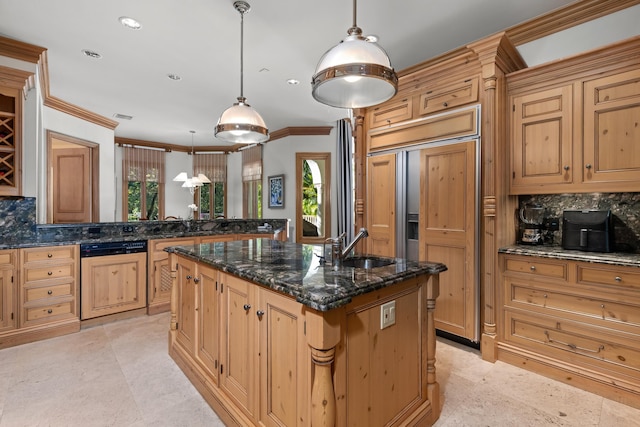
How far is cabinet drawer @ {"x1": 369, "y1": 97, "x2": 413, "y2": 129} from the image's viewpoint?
325 cm

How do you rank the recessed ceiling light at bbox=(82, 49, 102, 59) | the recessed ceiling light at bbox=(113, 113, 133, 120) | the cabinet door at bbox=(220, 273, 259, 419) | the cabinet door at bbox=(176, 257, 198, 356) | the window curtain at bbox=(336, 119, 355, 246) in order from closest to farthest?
the cabinet door at bbox=(220, 273, 259, 419)
the cabinet door at bbox=(176, 257, 198, 356)
the recessed ceiling light at bbox=(82, 49, 102, 59)
the recessed ceiling light at bbox=(113, 113, 133, 120)
the window curtain at bbox=(336, 119, 355, 246)

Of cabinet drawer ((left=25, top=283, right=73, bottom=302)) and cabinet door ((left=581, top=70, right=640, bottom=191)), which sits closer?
cabinet door ((left=581, top=70, right=640, bottom=191))

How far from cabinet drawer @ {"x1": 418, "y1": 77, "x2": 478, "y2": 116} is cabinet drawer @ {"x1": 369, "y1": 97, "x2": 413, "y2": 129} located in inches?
5.8

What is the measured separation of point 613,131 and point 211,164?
777 centimetres

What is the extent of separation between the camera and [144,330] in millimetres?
3377

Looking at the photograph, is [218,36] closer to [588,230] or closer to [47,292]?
[47,292]

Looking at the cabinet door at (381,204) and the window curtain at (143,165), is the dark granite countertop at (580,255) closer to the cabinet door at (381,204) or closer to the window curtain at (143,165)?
the cabinet door at (381,204)

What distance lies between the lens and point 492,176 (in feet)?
8.70

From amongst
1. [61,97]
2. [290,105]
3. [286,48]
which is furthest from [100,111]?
[286,48]

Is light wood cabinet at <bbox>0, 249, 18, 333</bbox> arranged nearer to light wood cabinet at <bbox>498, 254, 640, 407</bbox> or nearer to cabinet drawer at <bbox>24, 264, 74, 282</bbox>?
cabinet drawer at <bbox>24, 264, 74, 282</bbox>

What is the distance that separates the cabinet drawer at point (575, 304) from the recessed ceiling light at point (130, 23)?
3877mm

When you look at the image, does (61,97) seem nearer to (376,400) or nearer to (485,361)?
(376,400)

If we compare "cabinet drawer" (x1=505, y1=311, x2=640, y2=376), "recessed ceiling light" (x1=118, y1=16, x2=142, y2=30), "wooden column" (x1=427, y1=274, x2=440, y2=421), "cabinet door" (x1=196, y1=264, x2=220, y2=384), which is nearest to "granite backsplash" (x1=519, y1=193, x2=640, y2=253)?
"cabinet drawer" (x1=505, y1=311, x2=640, y2=376)

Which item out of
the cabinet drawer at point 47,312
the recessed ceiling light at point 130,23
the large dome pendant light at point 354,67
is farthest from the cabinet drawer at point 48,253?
the large dome pendant light at point 354,67
